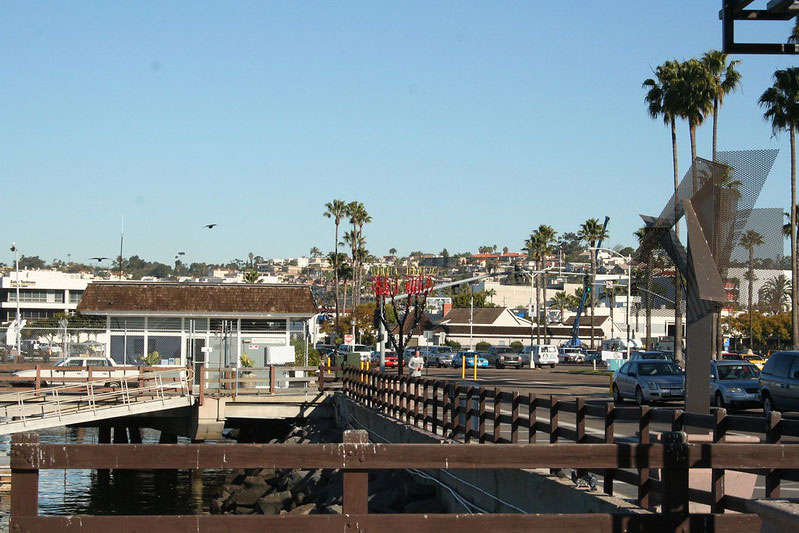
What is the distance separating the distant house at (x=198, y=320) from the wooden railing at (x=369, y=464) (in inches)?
1534

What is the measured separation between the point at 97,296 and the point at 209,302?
5.31 meters

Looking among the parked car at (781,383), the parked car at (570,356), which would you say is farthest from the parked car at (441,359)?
the parked car at (781,383)

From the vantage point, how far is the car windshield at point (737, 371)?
3042cm

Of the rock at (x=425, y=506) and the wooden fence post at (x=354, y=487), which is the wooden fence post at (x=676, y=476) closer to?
the wooden fence post at (x=354, y=487)

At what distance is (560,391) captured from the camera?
40594mm

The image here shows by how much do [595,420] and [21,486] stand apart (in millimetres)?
20904

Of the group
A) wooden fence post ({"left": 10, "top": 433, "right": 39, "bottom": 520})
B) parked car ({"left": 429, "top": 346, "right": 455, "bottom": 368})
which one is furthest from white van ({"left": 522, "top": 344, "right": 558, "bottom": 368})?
wooden fence post ({"left": 10, "top": 433, "right": 39, "bottom": 520})

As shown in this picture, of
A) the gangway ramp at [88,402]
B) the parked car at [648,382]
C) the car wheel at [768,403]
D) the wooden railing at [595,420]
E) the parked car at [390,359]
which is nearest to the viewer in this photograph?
the wooden railing at [595,420]

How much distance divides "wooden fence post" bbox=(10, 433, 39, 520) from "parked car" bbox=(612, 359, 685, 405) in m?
26.4

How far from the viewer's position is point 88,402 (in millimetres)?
32156

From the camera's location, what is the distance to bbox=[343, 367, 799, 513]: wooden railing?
768cm

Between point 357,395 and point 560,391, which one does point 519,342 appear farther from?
point 357,395

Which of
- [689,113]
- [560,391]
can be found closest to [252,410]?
[560,391]

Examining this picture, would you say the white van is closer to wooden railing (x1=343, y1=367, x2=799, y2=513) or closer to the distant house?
the distant house
